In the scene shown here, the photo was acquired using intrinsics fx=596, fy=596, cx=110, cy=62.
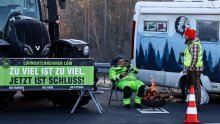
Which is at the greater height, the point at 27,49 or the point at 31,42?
the point at 31,42

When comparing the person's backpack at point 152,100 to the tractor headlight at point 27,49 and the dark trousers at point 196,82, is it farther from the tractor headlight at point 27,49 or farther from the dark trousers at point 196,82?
the tractor headlight at point 27,49

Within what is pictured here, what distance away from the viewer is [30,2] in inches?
516

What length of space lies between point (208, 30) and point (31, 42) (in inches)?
163

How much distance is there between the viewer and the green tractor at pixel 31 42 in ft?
38.8

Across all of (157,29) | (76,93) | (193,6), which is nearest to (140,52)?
(157,29)

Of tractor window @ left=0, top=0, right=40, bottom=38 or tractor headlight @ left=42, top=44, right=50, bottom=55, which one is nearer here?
tractor headlight @ left=42, top=44, right=50, bottom=55

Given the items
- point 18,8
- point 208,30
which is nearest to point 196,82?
point 208,30

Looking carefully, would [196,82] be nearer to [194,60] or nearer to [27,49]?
[194,60]

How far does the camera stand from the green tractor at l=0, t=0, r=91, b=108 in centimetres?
1184

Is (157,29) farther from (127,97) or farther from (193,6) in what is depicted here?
(127,97)

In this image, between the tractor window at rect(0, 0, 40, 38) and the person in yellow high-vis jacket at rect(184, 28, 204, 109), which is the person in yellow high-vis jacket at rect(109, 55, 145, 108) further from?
the tractor window at rect(0, 0, 40, 38)

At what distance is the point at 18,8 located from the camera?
12734 millimetres

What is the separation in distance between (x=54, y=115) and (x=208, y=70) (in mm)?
3873

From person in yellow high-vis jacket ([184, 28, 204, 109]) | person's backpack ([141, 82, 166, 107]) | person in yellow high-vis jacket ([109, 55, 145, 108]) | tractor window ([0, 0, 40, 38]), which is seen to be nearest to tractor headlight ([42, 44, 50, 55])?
tractor window ([0, 0, 40, 38])
